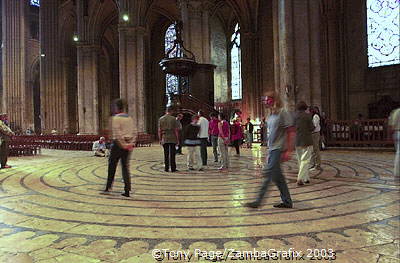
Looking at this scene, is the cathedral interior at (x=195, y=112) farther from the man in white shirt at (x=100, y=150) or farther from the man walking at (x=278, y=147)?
the man in white shirt at (x=100, y=150)

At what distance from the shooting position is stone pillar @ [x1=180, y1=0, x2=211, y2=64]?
19031 mm

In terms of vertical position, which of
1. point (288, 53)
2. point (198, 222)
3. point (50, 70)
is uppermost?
point (50, 70)

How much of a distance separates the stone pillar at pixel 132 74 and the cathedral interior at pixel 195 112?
97 mm

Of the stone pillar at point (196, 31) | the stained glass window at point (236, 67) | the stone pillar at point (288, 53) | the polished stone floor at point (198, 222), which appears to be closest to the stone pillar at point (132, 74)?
the stone pillar at point (196, 31)

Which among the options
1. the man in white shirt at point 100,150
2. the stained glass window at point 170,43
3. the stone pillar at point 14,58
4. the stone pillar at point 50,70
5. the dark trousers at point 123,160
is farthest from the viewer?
the stone pillar at point 14,58

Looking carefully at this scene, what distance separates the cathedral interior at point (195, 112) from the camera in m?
2.91

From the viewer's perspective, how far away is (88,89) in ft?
85.0

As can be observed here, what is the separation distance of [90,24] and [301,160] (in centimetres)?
2633

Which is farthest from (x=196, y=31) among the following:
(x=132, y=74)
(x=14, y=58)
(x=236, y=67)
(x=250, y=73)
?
(x=14, y=58)

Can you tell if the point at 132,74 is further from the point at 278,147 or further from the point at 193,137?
the point at 278,147

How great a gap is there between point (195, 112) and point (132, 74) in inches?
312

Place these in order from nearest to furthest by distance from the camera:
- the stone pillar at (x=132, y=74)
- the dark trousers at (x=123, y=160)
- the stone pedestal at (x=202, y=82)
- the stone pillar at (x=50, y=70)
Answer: the dark trousers at (x=123, y=160) → the stone pedestal at (x=202, y=82) → the stone pillar at (x=132, y=74) → the stone pillar at (x=50, y=70)

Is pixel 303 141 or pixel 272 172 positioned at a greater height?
pixel 303 141

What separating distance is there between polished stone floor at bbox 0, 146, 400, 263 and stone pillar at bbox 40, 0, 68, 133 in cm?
2451
